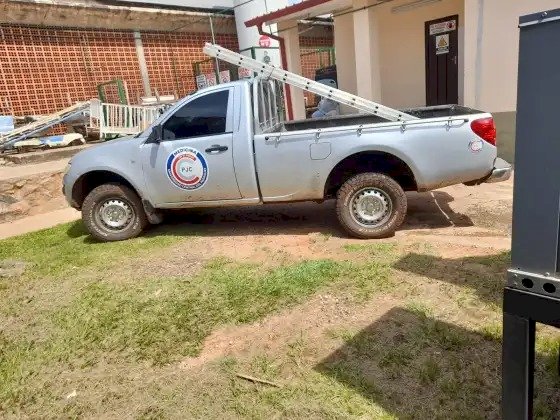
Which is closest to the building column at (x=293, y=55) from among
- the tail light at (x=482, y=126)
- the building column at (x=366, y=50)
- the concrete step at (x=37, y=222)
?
the building column at (x=366, y=50)

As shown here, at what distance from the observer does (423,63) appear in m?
10.6

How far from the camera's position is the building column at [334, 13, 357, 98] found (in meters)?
11.7

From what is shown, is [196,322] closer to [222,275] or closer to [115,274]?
[222,275]

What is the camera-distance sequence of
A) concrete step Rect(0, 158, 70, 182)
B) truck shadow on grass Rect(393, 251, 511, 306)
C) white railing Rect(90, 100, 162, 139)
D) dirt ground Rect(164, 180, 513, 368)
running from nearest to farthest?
1. dirt ground Rect(164, 180, 513, 368)
2. truck shadow on grass Rect(393, 251, 511, 306)
3. concrete step Rect(0, 158, 70, 182)
4. white railing Rect(90, 100, 162, 139)

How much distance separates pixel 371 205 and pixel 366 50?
19.0ft

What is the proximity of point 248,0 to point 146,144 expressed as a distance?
42.0 ft

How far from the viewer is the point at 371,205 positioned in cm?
507

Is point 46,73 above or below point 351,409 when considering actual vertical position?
above

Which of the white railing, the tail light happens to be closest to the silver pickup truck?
the tail light

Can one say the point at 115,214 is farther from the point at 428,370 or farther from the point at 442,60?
the point at 442,60

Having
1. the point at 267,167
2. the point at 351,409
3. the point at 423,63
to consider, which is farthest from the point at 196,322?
the point at 423,63

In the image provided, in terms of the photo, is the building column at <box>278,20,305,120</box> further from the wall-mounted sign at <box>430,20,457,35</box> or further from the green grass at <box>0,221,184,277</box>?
the green grass at <box>0,221,184,277</box>

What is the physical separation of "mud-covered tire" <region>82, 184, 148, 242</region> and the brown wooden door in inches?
308

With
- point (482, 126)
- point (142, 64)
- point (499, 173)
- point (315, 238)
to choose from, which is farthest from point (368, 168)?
point (142, 64)
